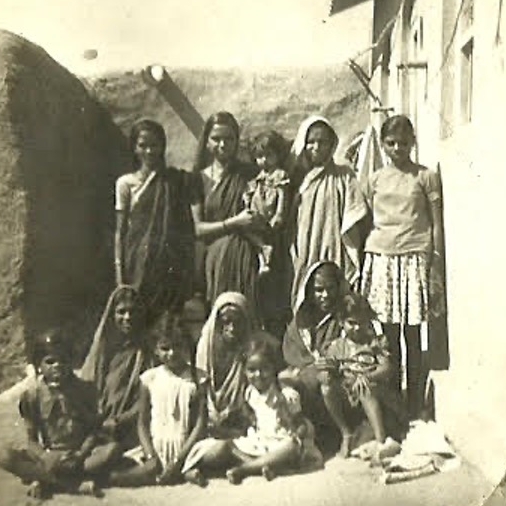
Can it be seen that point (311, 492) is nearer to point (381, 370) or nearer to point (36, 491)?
point (381, 370)

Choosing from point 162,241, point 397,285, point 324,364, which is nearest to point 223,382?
point 324,364

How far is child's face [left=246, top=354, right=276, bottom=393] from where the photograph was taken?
3088mm

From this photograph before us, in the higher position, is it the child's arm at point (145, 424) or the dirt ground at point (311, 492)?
the child's arm at point (145, 424)

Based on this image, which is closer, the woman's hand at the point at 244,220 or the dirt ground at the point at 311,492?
the dirt ground at the point at 311,492

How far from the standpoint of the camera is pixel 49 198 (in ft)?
10.2

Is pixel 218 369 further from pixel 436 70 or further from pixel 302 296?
pixel 436 70

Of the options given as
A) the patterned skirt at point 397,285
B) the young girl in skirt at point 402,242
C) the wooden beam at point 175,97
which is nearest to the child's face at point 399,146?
the young girl in skirt at point 402,242

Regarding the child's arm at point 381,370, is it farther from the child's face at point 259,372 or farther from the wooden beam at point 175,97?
the wooden beam at point 175,97

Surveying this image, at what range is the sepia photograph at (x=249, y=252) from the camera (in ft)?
10.1

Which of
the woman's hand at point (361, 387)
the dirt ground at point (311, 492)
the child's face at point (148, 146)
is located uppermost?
the child's face at point (148, 146)

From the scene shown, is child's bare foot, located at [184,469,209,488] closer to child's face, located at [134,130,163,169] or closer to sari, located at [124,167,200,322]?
sari, located at [124,167,200,322]

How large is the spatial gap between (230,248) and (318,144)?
32 centimetres

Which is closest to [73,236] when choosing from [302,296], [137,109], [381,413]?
[137,109]

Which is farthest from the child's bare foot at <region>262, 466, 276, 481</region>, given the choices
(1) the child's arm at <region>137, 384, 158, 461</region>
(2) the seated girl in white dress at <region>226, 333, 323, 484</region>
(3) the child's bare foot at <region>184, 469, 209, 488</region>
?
(1) the child's arm at <region>137, 384, 158, 461</region>
